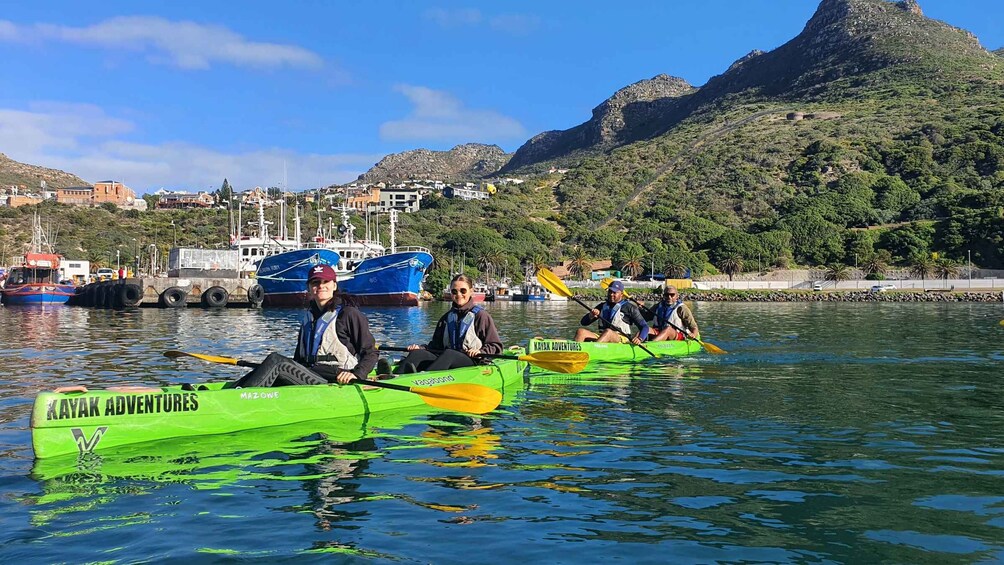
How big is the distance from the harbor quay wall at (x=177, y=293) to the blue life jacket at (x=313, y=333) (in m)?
53.6

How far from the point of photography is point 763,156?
474 feet

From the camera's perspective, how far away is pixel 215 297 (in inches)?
2409

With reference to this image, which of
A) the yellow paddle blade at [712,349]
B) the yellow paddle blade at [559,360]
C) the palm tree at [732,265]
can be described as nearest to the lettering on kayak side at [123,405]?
the yellow paddle blade at [559,360]

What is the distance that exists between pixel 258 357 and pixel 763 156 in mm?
137943

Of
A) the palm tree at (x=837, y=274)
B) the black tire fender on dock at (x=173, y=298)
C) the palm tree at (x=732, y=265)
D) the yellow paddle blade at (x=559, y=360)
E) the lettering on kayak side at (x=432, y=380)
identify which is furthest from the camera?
the palm tree at (x=732, y=265)

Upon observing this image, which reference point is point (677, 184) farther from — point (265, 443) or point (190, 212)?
point (265, 443)

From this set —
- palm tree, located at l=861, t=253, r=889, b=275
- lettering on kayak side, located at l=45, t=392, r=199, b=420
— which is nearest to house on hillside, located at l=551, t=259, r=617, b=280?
palm tree, located at l=861, t=253, r=889, b=275

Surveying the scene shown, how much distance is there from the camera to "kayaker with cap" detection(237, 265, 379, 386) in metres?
10.3

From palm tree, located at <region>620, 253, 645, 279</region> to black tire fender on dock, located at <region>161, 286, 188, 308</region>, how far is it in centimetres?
6662

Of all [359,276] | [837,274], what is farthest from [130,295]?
[837,274]

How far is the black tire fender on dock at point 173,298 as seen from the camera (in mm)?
59594

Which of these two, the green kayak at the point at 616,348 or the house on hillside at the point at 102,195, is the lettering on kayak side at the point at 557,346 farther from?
the house on hillside at the point at 102,195

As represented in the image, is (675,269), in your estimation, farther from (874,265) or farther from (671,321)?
(671,321)

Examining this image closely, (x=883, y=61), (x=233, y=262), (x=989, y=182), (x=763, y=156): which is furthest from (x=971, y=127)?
(x=233, y=262)
